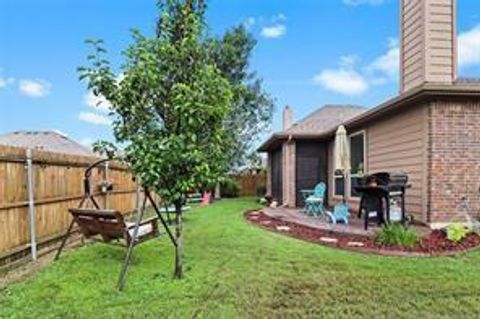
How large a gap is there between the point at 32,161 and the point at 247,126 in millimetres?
17921

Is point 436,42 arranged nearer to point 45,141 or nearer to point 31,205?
point 31,205

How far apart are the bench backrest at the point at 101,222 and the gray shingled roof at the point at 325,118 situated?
34.8 ft

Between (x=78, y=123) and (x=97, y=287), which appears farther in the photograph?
(x=78, y=123)

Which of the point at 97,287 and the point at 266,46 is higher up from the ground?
the point at 266,46

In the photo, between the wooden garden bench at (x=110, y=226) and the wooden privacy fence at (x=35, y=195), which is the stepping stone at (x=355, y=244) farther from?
the wooden privacy fence at (x=35, y=195)

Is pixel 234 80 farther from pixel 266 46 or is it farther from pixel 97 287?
pixel 97 287

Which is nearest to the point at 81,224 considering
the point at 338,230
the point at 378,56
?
the point at 338,230

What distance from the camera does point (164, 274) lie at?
594 centimetres

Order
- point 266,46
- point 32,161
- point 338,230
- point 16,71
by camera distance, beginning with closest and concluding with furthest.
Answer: point 32,161 → point 338,230 → point 16,71 → point 266,46

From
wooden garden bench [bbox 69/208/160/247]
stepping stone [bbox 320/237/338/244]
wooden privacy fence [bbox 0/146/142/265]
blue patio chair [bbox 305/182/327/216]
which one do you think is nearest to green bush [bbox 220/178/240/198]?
blue patio chair [bbox 305/182/327/216]

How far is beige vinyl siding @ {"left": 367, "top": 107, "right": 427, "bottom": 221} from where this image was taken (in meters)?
9.35

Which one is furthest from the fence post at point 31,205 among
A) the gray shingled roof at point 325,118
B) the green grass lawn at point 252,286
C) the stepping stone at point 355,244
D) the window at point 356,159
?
the gray shingled roof at point 325,118

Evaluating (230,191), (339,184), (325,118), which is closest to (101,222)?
(339,184)

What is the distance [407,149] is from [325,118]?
7.78m
